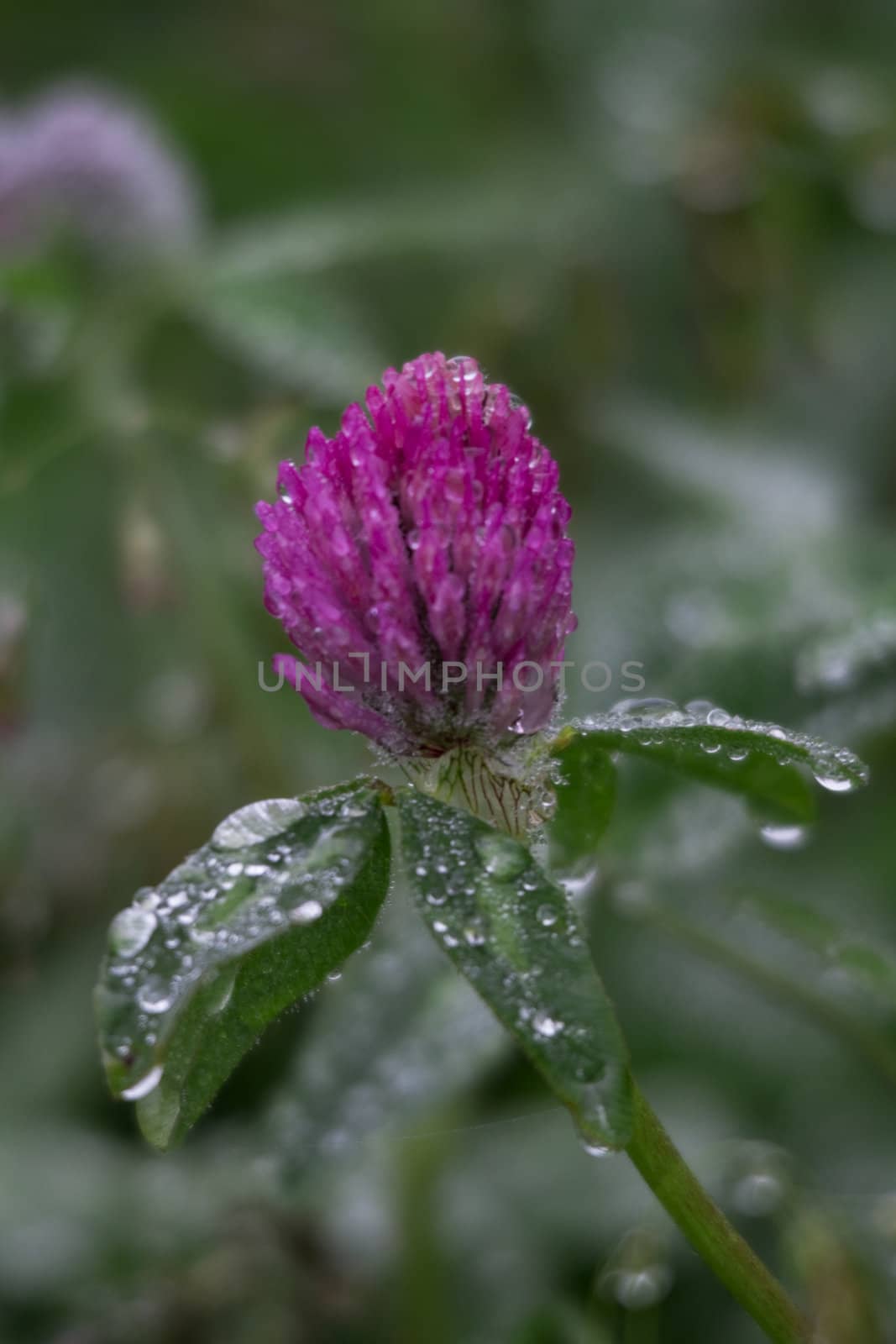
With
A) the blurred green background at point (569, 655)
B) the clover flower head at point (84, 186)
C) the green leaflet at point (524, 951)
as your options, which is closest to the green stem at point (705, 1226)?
the green leaflet at point (524, 951)

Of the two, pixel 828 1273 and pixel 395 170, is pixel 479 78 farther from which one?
pixel 828 1273

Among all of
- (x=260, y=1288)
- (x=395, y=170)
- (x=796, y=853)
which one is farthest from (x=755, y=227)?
(x=260, y=1288)

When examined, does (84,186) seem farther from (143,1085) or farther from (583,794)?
(143,1085)

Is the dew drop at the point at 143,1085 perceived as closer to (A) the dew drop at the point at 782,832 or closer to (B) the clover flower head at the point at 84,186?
(A) the dew drop at the point at 782,832

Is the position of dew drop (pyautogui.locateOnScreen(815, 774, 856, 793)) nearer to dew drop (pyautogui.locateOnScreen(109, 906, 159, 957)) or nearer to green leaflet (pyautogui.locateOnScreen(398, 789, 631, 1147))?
green leaflet (pyautogui.locateOnScreen(398, 789, 631, 1147))

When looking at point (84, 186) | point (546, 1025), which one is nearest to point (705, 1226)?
point (546, 1025)
